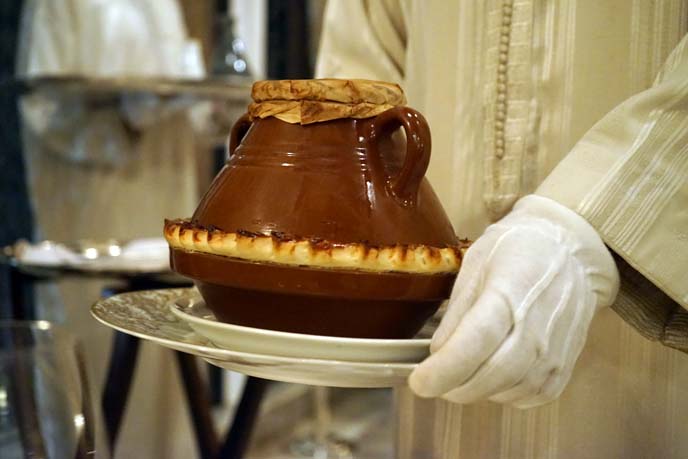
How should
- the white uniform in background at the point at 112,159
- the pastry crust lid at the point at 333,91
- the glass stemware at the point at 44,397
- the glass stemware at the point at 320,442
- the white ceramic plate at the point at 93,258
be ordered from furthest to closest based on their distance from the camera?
the glass stemware at the point at 320,442 < the white uniform in background at the point at 112,159 < the white ceramic plate at the point at 93,258 < the glass stemware at the point at 44,397 < the pastry crust lid at the point at 333,91

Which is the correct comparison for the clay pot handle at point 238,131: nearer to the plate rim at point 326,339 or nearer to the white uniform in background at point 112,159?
the plate rim at point 326,339

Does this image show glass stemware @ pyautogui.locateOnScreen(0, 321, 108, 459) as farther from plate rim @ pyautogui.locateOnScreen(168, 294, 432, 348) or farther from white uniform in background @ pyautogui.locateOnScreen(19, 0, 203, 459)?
white uniform in background @ pyautogui.locateOnScreen(19, 0, 203, 459)

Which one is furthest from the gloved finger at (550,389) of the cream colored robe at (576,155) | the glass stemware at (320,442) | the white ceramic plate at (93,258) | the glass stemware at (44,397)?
the glass stemware at (320,442)

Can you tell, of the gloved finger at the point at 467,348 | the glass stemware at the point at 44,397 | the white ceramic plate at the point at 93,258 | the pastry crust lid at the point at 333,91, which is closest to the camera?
the gloved finger at the point at 467,348

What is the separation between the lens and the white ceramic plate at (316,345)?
45cm

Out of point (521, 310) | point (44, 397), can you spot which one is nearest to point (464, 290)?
point (521, 310)

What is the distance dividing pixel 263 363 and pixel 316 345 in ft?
0.12

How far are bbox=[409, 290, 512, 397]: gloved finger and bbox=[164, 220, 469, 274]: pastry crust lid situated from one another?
0.19ft

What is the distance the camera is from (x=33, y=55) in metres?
1.60

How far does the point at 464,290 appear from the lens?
443mm

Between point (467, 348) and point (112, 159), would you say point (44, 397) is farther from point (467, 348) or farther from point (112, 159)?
point (112, 159)

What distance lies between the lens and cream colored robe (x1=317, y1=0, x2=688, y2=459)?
1.70 feet

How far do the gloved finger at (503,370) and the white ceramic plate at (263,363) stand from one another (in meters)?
0.03

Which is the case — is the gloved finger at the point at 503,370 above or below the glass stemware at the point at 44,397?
above
